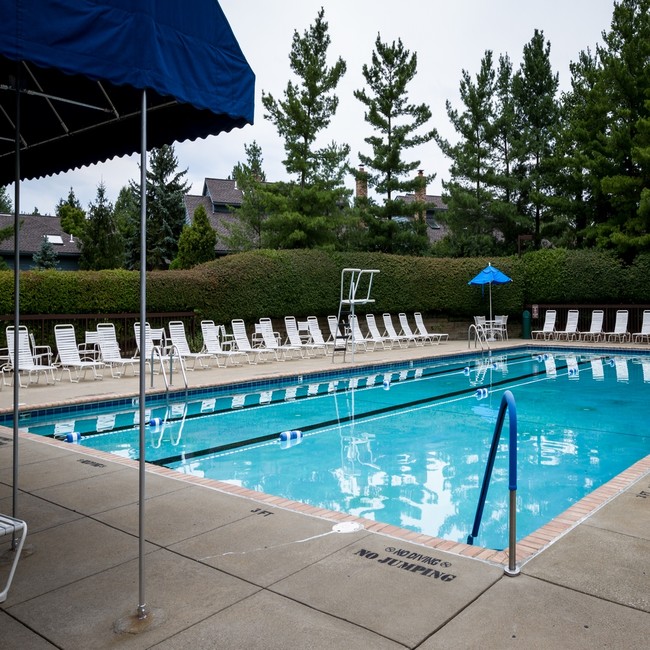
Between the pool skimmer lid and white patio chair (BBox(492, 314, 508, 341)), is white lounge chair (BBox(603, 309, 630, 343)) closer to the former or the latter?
white patio chair (BBox(492, 314, 508, 341))

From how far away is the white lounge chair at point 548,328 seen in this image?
21.2 metres

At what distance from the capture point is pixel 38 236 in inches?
1439

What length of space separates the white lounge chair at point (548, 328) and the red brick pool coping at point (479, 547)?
53.0 feet

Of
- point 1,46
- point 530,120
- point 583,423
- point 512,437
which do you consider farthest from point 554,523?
point 530,120

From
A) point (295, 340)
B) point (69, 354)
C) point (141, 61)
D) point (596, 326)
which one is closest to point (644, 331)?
point (596, 326)

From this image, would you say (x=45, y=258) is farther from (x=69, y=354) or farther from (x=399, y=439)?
(x=399, y=439)

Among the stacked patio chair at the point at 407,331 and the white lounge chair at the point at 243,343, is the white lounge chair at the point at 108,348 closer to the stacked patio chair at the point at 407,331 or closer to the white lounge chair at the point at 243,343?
the white lounge chair at the point at 243,343

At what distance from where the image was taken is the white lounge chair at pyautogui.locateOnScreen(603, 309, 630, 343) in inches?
784

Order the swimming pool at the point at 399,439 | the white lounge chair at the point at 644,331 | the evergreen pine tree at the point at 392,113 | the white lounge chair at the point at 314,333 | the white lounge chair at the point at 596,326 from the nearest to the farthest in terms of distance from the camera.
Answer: the swimming pool at the point at 399,439
the white lounge chair at the point at 314,333
the white lounge chair at the point at 644,331
the white lounge chair at the point at 596,326
the evergreen pine tree at the point at 392,113

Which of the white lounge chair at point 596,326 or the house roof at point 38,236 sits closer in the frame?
the white lounge chair at point 596,326

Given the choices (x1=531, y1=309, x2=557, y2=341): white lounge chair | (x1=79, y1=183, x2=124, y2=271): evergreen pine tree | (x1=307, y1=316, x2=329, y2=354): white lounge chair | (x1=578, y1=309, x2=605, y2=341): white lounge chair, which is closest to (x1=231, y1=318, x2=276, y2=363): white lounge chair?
(x1=307, y1=316, x2=329, y2=354): white lounge chair

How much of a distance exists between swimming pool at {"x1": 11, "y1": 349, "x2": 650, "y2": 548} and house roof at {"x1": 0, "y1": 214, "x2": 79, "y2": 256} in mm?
26786

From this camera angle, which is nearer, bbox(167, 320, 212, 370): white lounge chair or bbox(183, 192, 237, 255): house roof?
bbox(167, 320, 212, 370): white lounge chair

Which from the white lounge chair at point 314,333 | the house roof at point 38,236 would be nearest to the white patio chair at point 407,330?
the white lounge chair at point 314,333
